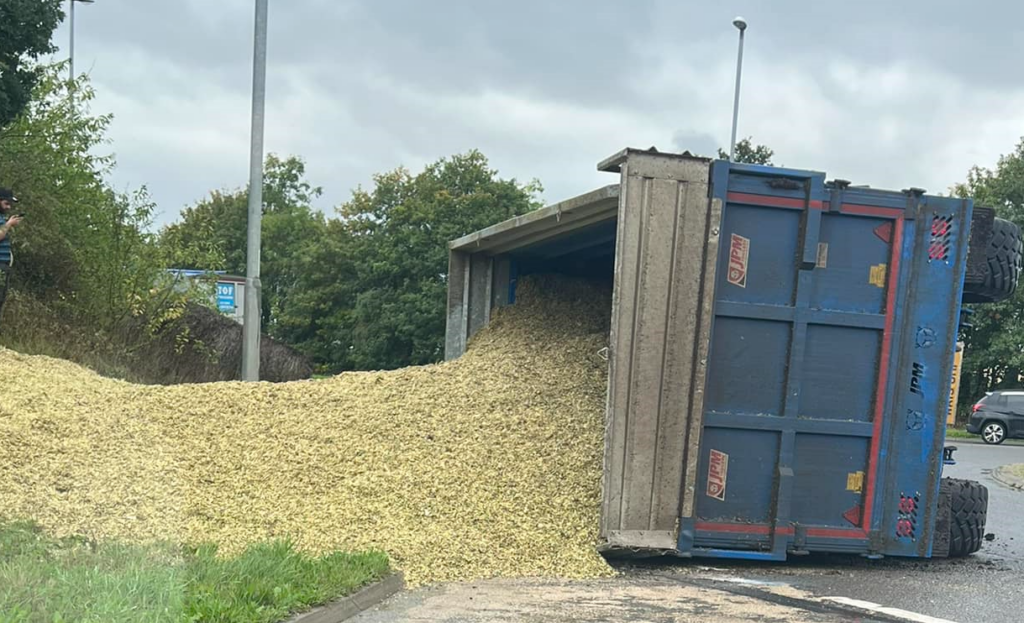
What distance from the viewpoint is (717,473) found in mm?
6848

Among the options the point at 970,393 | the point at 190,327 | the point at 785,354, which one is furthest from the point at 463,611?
the point at 970,393

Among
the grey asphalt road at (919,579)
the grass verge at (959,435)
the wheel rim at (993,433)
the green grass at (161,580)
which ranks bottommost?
the grass verge at (959,435)

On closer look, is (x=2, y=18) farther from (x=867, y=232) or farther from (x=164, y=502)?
(x=867, y=232)

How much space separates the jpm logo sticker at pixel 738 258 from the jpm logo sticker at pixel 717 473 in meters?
1.19

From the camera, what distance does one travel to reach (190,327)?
1752cm

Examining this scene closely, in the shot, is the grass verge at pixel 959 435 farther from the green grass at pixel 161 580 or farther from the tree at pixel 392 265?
the green grass at pixel 161 580

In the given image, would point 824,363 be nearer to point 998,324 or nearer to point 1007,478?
point 1007,478

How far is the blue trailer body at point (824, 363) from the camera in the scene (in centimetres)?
684

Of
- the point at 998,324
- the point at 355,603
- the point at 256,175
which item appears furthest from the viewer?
the point at 998,324

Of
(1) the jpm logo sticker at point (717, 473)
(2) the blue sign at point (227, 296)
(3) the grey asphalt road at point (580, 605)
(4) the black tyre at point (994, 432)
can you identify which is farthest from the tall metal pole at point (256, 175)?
(4) the black tyre at point (994, 432)

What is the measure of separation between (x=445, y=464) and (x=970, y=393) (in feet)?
107

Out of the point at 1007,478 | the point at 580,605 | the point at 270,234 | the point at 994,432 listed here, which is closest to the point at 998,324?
the point at 994,432

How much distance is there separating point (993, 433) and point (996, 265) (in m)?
21.8

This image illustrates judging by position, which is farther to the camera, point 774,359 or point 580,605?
point 774,359
